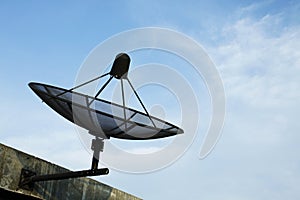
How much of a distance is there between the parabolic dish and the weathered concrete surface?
112 cm

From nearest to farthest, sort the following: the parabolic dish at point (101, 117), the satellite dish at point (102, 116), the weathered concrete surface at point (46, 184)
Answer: the weathered concrete surface at point (46, 184)
the satellite dish at point (102, 116)
the parabolic dish at point (101, 117)

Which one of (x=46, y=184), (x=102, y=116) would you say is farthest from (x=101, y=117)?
(x=46, y=184)

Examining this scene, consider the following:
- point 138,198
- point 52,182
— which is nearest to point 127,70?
point 52,182

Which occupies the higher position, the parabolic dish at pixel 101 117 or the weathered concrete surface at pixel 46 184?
the parabolic dish at pixel 101 117

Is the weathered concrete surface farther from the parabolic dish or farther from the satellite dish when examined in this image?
the parabolic dish

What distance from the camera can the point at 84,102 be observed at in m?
9.02

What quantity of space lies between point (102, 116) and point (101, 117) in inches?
1.2

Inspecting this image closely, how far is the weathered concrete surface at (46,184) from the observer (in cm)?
795

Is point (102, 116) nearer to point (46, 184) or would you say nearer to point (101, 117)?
point (101, 117)

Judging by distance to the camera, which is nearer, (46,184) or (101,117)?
(46,184)

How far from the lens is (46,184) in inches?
351

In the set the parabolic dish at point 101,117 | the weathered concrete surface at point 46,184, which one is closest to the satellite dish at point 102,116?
the parabolic dish at point 101,117

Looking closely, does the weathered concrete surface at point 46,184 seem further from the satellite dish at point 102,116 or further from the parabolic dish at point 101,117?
the parabolic dish at point 101,117

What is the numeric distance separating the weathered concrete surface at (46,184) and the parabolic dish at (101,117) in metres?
1.12
